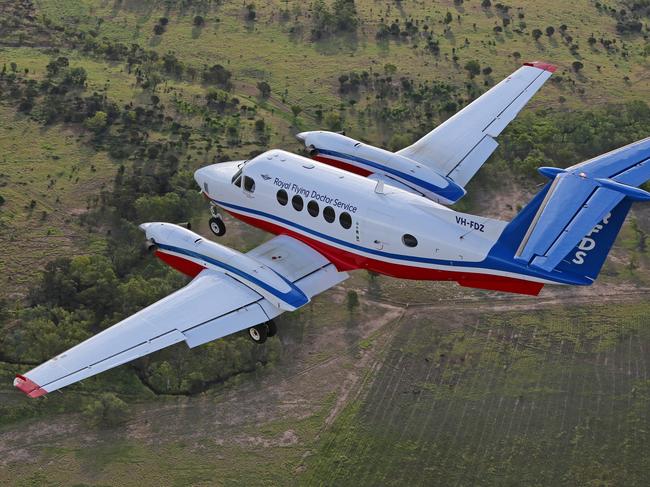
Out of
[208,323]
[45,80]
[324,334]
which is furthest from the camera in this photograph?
[45,80]

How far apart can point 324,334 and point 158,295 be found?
8255mm

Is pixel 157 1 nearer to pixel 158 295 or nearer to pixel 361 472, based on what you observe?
pixel 158 295

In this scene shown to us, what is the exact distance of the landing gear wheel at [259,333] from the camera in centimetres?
3319

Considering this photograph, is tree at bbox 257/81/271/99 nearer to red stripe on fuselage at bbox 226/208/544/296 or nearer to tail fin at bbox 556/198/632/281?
red stripe on fuselage at bbox 226/208/544/296

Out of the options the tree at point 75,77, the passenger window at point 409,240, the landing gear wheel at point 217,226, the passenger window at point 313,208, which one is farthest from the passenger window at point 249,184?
the tree at point 75,77

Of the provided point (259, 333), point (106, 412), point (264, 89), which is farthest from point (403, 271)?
point (264, 89)

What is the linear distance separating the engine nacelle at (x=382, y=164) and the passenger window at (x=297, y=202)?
17.2 ft

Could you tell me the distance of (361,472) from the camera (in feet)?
103

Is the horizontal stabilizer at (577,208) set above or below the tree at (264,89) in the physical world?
above

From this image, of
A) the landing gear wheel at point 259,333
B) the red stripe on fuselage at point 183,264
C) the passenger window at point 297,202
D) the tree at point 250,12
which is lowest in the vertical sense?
the landing gear wheel at point 259,333

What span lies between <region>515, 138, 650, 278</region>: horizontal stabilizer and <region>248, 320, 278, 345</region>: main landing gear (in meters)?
10.3

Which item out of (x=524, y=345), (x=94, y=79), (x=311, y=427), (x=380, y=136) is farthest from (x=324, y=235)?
(x=94, y=79)

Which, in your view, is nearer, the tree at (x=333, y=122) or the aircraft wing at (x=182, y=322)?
the aircraft wing at (x=182, y=322)

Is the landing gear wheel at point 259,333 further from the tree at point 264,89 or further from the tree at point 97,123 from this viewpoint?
the tree at point 264,89
